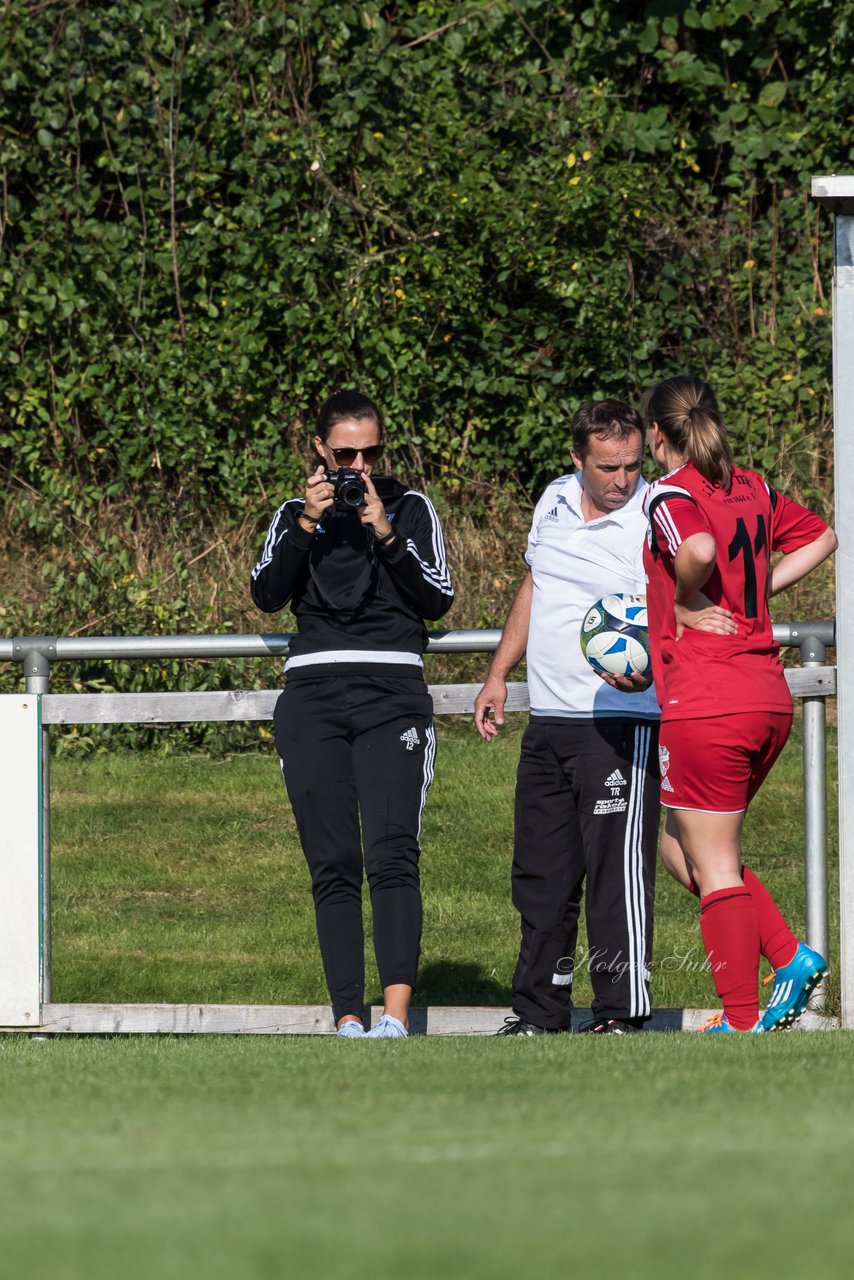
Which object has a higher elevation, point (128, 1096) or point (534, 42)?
point (534, 42)

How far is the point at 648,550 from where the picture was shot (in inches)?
193

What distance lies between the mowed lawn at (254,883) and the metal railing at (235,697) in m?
0.74

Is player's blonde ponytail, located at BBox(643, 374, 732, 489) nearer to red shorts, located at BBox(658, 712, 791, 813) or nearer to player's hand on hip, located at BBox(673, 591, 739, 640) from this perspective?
player's hand on hip, located at BBox(673, 591, 739, 640)

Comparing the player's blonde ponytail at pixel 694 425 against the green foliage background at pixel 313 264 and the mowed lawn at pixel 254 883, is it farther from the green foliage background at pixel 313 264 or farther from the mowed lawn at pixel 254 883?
the green foliage background at pixel 313 264

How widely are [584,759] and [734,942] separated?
2.44 feet

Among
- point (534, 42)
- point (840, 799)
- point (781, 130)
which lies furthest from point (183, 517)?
point (840, 799)

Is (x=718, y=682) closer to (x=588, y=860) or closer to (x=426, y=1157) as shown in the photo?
(x=588, y=860)

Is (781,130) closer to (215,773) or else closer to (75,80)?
(75,80)

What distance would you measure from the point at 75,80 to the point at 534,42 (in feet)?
10.7

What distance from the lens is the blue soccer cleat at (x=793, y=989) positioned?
4.88 m

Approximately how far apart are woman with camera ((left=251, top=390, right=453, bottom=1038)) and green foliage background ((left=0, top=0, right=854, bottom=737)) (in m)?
6.24

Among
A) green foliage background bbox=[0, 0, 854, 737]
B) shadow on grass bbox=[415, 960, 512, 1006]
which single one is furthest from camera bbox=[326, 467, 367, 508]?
green foliage background bbox=[0, 0, 854, 737]

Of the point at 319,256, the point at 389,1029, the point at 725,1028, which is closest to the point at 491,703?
the point at 389,1029

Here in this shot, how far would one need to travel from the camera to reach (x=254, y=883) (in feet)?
26.7
